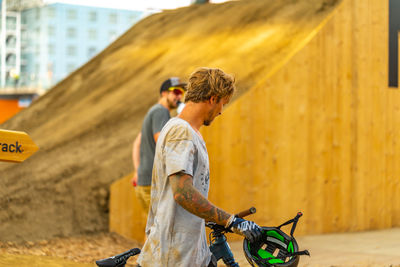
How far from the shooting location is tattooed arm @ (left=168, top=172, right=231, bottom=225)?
2768mm

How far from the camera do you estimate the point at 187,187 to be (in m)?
2.77

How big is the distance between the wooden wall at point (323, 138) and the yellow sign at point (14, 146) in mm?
3545

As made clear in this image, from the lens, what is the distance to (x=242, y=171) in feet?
29.0

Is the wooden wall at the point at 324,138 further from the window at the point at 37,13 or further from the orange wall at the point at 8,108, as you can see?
the window at the point at 37,13

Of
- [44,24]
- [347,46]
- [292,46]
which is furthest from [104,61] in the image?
[44,24]

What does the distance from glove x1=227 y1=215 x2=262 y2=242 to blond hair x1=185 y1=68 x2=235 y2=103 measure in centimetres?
55

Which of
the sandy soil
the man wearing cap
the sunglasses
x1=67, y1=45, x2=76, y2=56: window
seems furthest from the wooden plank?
x1=67, y1=45, x2=76, y2=56: window

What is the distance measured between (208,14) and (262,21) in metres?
→ 2.24

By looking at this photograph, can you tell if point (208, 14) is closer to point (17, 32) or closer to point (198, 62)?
point (198, 62)

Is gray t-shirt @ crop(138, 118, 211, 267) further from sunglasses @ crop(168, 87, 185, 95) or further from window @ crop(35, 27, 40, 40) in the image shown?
window @ crop(35, 27, 40, 40)

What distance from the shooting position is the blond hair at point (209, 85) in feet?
9.45

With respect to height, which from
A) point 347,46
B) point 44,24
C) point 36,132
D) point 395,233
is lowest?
point 395,233

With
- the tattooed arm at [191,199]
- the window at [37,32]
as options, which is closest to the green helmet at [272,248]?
the tattooed arm at [191,199]

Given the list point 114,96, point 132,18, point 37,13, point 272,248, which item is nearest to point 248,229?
point 272,248
